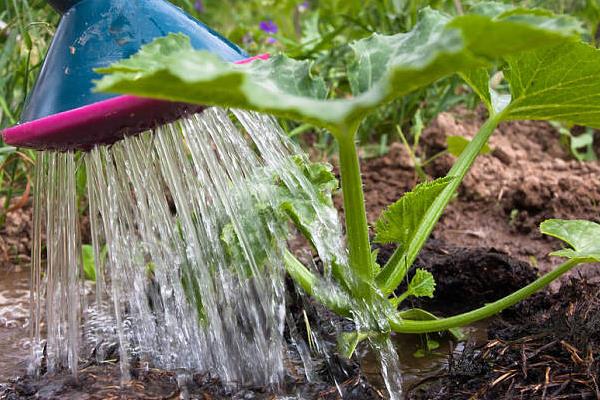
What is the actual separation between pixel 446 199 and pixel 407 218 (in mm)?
142

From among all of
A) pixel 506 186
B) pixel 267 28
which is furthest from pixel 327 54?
pixel 506 186

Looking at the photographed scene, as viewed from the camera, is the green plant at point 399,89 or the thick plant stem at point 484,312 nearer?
the green plant at point 399,89

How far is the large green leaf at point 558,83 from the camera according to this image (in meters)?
1.32

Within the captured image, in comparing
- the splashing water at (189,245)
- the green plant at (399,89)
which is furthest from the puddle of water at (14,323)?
the green plant at (399,89)

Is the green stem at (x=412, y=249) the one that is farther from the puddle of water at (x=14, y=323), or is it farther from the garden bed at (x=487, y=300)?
the puddle of water at (x=14, y=323)

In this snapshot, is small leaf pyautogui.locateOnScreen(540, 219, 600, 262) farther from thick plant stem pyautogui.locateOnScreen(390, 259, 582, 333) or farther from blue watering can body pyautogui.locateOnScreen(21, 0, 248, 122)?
blue watering can body pyautogui.locateOnScreen(21, 0, 248, 122)

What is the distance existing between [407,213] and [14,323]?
1047mm

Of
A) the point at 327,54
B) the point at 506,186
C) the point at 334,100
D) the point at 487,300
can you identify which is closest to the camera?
the point at 334,100

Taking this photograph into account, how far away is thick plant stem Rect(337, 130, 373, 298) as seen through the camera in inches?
44.8

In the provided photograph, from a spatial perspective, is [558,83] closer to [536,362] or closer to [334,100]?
[536,362]

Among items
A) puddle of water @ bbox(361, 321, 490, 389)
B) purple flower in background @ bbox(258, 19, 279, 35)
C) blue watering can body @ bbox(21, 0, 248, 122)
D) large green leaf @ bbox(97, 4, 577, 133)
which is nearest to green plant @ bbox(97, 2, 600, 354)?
large green leaf @ bbox(97, 4, 577, 133)

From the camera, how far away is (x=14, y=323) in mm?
1797

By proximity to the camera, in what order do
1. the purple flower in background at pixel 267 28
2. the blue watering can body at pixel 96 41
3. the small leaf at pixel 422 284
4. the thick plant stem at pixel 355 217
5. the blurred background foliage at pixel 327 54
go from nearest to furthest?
the thick plant stem at pixel 355 217 → the blue watering can body at pixel 96 41 → the small leaf at pixel 422 284 → the blurred background foliage at pixel 327 54 → the purple flower in background at pixel 267 28

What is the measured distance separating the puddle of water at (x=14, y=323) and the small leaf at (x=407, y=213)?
0.80 metres
